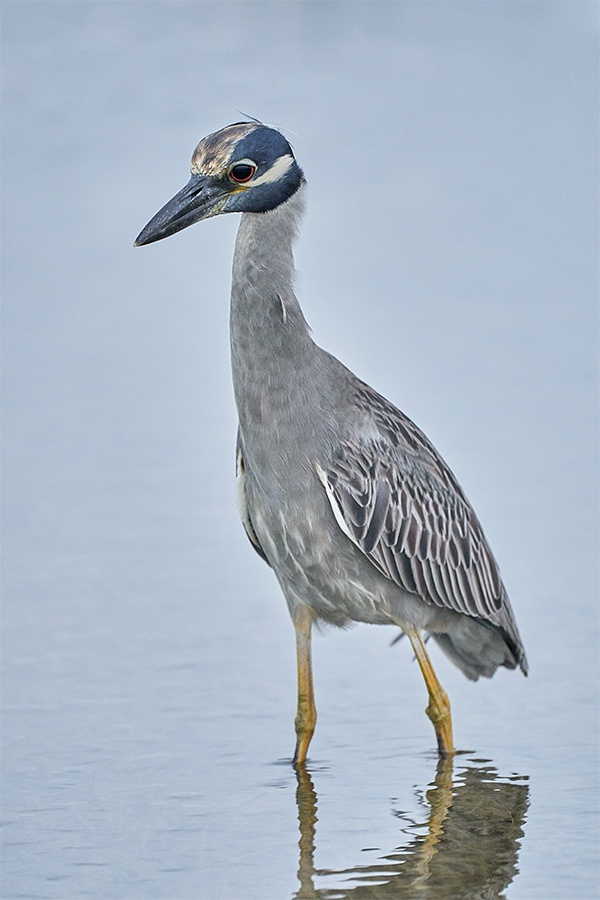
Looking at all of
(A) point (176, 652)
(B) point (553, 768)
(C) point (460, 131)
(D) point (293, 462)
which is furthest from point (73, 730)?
(C) point (460, 131)

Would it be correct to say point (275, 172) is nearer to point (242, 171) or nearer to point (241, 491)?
point (242, 171)

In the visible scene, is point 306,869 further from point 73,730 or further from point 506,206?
point 506,206

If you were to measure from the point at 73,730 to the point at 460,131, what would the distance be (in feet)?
32.1

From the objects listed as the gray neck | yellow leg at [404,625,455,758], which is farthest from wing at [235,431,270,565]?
yellow leg at [404,625,455,758]

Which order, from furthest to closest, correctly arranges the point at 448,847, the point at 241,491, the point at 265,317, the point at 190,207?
the point at 241,491, the point at 265,317, the point at 190,207, the point at 448,847

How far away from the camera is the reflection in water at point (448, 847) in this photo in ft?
15.7

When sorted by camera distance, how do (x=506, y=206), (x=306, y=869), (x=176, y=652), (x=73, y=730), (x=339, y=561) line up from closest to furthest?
(x=306, y=869), (x=339, y=561), (x=73, y=730), (x=176, y=652), (x=506, y=206)

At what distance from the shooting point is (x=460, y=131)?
14.8 metres

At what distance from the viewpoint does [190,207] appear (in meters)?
5.51

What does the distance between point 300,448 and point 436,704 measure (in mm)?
1113

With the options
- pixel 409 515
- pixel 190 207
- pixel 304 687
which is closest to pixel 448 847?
pixel 304 687

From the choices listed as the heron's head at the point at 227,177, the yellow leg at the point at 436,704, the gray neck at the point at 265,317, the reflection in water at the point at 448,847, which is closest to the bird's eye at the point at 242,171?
the heron's head at the point at 227,177

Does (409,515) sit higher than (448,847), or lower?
higher

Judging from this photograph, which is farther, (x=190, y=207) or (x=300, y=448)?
(x=300, y=448)
